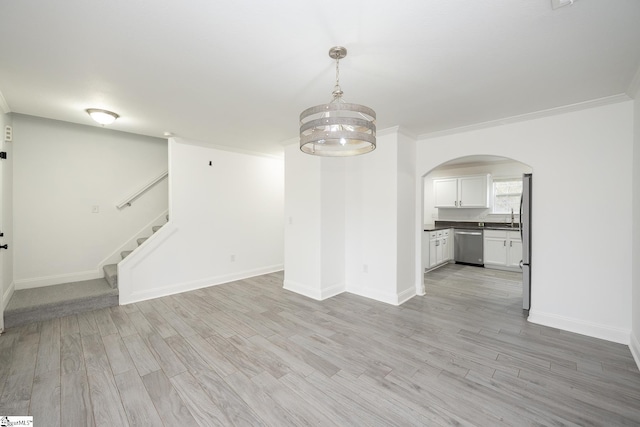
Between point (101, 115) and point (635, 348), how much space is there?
603 centimetres

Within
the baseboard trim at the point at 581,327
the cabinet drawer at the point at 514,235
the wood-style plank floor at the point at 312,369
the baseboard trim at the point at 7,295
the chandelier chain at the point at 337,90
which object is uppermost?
the chandelier chain at the point at 337,90

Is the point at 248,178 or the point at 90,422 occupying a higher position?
the point at 248,178

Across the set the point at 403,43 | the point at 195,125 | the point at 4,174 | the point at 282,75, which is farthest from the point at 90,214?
the point at 403,43

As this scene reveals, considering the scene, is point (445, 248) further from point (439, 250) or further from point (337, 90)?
point (337, 90)

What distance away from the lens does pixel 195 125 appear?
3787 millimetres

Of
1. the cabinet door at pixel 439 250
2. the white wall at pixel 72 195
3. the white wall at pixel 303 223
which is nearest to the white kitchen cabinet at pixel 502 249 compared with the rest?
the cabinet door at pixel 439 250

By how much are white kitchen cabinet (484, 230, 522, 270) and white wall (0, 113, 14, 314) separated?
788cm

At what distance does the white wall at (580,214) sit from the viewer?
278 centimetres

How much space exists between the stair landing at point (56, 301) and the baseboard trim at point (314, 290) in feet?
8.13

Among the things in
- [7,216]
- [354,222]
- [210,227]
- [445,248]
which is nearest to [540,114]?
[354,222]

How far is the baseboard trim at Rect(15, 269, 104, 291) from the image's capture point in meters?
3.80

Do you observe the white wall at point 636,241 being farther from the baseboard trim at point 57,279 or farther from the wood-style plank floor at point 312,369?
the baseboard trim at point 57,279

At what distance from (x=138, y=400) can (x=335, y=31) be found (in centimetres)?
287

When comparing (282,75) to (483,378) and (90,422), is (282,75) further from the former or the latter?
(483,378)
